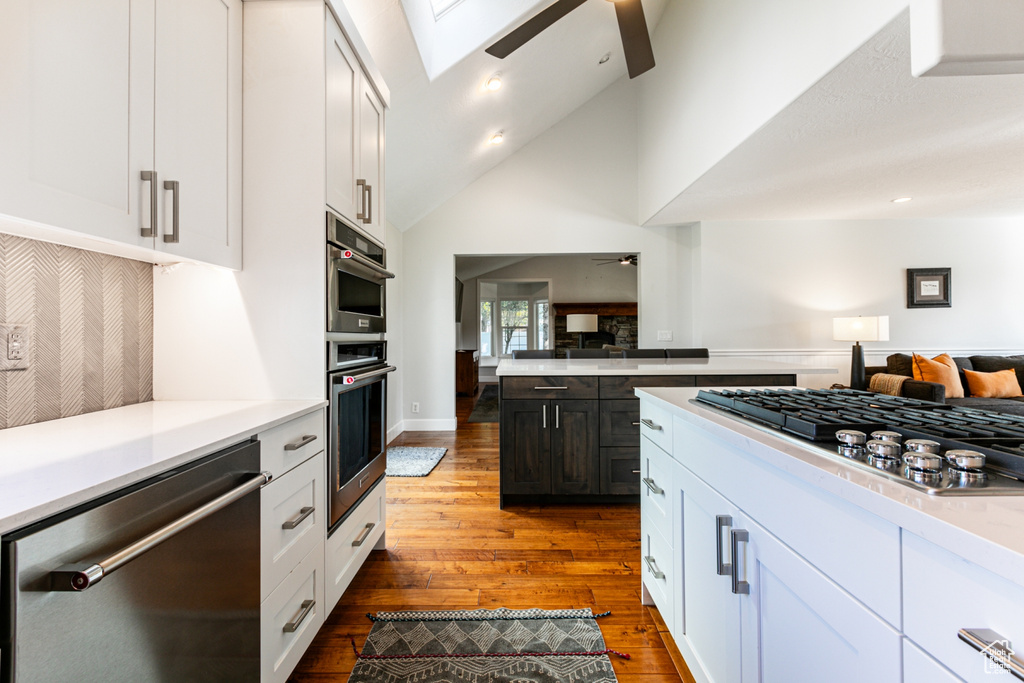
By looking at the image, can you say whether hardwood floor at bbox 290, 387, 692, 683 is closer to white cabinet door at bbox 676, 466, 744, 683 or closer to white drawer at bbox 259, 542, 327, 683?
white drawer at bbox 259, 542, 327, 683

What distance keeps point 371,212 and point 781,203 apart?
3.57 metres

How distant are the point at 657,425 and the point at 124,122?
1.71m

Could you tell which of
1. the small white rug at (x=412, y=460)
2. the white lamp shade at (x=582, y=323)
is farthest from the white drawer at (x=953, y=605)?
the white lamp shade at (x=582, y=323)

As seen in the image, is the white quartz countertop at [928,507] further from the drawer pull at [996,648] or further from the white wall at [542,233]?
the white wall at [542,233]

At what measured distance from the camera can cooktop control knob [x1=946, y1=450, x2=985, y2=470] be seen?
23.5 inches

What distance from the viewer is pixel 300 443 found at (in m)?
1.36

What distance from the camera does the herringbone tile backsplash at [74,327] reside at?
1199 millimetres

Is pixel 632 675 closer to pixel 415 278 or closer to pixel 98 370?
pixel 98 370

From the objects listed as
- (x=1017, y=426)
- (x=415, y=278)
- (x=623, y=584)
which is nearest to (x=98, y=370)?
(x=623, y=584)

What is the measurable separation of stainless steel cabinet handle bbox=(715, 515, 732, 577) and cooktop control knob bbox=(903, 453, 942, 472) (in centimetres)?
48

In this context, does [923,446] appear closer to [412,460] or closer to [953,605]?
[953,605]

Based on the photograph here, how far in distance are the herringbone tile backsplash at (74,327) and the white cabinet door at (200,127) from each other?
36 centimetres

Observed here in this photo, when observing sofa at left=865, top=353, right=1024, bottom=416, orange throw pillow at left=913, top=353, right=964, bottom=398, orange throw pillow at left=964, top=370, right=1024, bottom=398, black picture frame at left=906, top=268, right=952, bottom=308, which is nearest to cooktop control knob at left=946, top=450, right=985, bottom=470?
sofa at left=865, top=353, right=1024, bottom=416

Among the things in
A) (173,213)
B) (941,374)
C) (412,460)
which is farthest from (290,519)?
(941,374)
